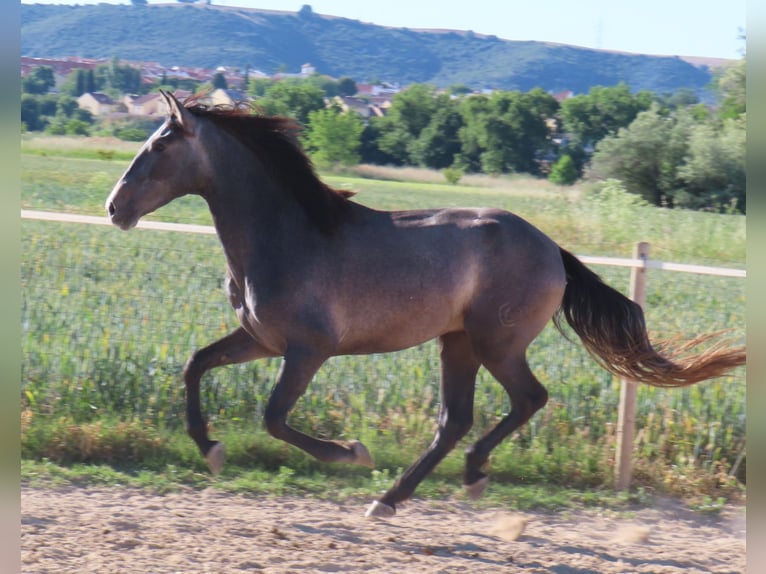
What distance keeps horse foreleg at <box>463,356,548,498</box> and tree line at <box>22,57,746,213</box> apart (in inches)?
842

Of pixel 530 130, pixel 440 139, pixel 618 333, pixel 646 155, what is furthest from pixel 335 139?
pixel 618 333

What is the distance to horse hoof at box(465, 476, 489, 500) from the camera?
16.6 feet

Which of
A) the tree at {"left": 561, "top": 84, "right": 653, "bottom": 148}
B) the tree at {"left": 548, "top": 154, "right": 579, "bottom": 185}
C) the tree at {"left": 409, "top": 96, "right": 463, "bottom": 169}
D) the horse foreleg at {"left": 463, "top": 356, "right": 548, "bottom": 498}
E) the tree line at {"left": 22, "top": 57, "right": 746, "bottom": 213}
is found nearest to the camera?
the horse foreleg at {"left": 463, "top": 356, "right": 548, "bottom": 498}

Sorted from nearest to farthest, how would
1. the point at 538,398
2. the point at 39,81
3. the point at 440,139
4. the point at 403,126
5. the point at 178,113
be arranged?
the point at 178,113 → the point at 538,398 → the point at 39,81 → the point at 403,126 → the point at 440,139

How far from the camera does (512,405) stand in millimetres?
4961

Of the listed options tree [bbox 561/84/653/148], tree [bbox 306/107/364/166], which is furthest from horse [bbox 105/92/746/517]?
tree [bbox 561/84/653/148]

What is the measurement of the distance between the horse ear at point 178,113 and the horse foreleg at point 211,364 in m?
1.07

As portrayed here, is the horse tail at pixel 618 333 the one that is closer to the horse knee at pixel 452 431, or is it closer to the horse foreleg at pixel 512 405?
the horse foreleg at pixel 512 405

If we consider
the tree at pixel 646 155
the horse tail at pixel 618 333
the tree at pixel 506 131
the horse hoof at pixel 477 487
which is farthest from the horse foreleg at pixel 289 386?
the tree at pixel 506 131

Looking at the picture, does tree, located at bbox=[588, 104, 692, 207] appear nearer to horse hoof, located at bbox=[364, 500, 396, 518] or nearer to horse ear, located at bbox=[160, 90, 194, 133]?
horse hoof, located at bbox=[364, 500, 396, 518]

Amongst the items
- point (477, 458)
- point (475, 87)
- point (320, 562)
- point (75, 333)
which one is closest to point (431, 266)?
point (477, 458)

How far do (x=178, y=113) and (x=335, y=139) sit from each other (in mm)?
39918

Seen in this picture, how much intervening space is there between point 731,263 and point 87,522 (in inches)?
640

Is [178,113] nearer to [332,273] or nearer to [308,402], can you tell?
[332,273]
